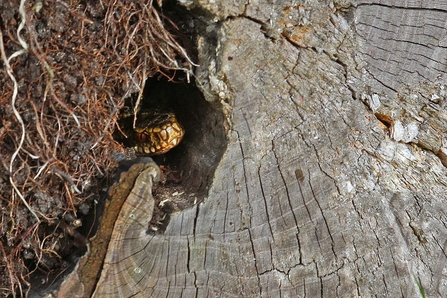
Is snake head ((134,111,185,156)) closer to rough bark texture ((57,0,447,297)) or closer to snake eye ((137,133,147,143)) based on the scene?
snake eye ((137,133,147,143))

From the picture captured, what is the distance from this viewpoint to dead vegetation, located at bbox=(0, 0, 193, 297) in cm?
204

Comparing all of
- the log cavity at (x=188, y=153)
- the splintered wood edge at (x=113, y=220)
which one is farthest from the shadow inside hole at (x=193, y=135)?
the splintered wood edge at (x=113, y=220)

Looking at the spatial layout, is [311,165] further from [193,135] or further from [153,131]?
[153,131]

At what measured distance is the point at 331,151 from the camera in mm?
2252

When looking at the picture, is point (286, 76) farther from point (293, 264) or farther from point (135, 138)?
point (135, 138)

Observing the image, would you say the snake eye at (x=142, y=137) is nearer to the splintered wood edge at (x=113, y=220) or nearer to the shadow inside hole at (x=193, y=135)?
the shadow inside hole at (x=193, y=135)

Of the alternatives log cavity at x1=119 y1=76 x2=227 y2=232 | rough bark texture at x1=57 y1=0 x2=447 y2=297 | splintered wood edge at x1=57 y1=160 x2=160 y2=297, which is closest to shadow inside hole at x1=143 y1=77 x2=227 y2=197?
log cavity at x1=119 y1=76 x2=227 y2=232

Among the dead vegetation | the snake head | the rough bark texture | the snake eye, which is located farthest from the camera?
the snake eye

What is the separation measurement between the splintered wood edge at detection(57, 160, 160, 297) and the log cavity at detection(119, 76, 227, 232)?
117 mm

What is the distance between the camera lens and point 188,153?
2672 mm

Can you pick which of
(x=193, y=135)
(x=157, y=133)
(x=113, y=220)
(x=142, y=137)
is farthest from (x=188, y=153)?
(x=113, y=220)

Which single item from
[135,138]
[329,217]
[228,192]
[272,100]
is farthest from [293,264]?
[135,138]

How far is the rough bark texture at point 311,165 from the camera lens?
2.18 m

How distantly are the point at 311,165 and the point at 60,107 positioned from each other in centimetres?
100
